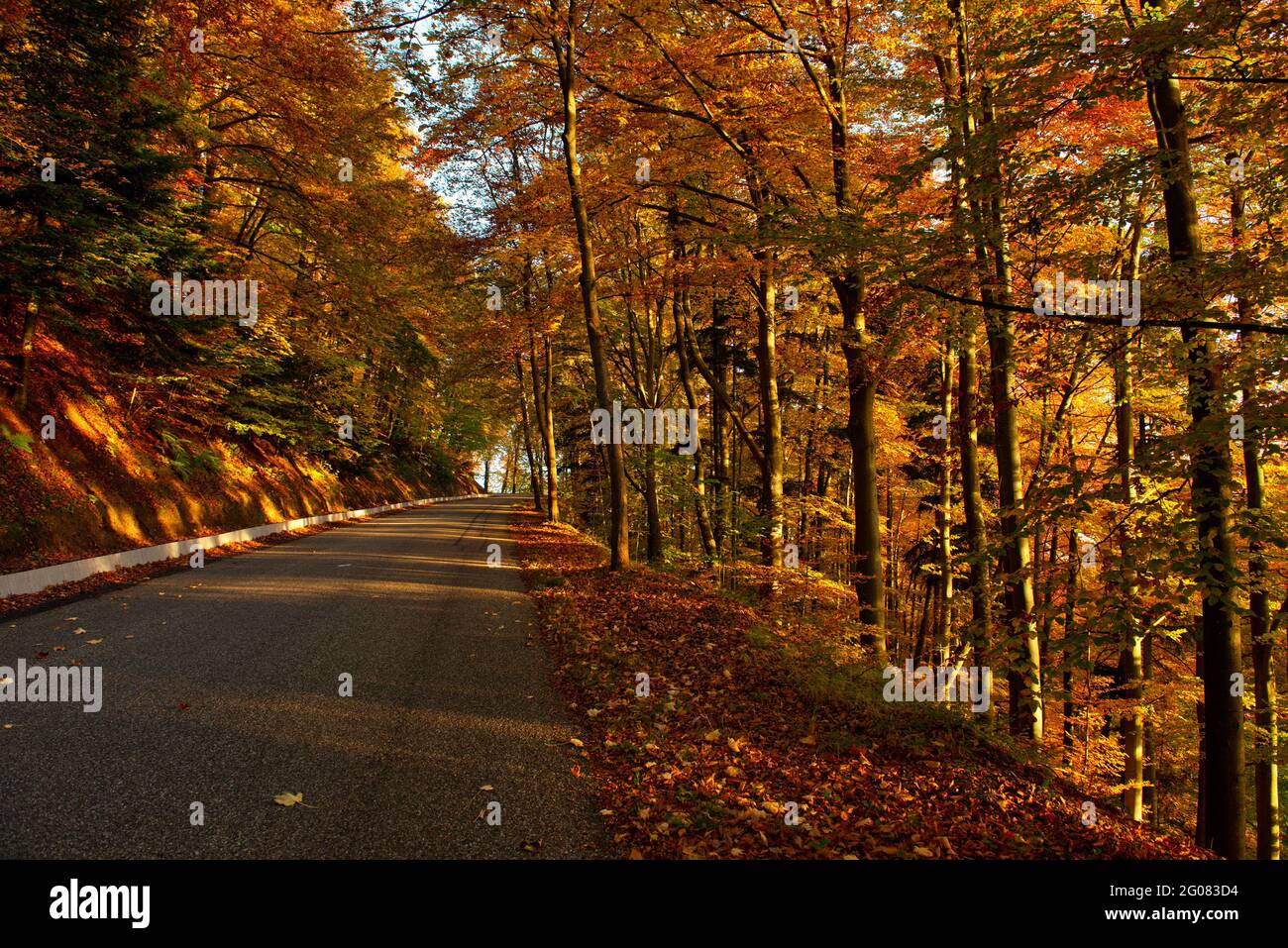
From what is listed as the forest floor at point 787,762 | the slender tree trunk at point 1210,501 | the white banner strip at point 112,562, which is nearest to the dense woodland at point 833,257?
the slender tree trunk at point 1210,501

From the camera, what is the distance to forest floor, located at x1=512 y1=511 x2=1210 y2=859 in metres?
3.81

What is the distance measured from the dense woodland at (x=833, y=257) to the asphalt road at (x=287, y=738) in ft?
15.0

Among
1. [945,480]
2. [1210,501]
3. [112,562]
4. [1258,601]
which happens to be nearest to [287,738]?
[1210,501]

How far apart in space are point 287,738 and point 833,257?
22.6ft

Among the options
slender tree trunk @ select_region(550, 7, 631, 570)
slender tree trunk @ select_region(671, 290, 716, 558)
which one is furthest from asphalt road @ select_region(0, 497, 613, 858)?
slender tree trunk @ select_region(671, 290, 716, 558)

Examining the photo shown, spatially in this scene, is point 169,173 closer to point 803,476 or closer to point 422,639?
point 422,639

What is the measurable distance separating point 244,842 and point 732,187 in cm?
1360

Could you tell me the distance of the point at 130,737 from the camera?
430 cm

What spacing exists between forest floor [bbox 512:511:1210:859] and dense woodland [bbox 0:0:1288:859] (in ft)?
4.07

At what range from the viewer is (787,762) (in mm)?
4785

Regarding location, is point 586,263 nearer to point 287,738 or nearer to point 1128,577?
point 287,738

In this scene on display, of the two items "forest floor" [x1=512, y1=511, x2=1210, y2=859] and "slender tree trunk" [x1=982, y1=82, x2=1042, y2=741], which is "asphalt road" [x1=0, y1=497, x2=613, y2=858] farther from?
"slender tree trunk" [x1=982, y1=82, x2=1042, y2=741]
